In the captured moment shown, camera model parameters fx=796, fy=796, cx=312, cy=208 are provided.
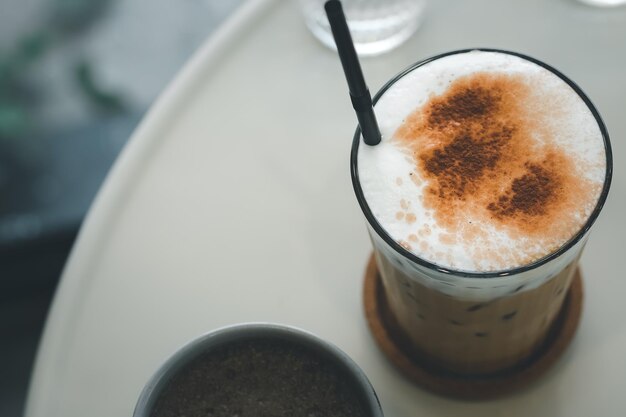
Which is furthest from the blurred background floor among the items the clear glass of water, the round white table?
the clear glass of water

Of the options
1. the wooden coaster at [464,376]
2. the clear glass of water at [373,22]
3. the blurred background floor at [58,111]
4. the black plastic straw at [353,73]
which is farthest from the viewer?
the blurred background floor at [58,111]

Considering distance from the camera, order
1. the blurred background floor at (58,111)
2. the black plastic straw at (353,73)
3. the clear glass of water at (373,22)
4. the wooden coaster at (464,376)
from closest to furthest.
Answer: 1. the black plastic straw at (353,73)
2. the wooden coaster at (464,376)
3. the clear glass of water at (373,22)
4. the blurred background floor at (58,111)

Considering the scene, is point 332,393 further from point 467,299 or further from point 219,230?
point 219,230

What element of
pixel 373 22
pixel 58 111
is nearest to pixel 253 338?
pixel 373 22

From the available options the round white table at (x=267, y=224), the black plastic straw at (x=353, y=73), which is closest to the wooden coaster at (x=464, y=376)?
the round white table at (x=267, y=224)

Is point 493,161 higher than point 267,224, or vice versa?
point 493,161

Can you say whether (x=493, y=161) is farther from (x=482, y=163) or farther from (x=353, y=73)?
(x=353, y=73)

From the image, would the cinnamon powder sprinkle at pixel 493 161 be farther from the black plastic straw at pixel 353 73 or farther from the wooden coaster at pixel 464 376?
the wooden coaster at pixel 464 376
